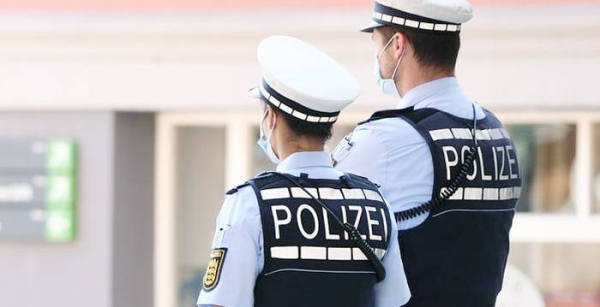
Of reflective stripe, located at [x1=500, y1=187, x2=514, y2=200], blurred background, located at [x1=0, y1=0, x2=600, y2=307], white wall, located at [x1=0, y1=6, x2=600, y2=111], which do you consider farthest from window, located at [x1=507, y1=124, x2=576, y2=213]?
reflective stripe, located at [x1=500, y1=187, x2=514, y2=200]

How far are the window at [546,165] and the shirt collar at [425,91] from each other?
11.7ft

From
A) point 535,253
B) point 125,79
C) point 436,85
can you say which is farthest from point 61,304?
point 436,85

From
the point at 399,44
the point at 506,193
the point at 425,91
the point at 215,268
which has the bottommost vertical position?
the point at 215,268

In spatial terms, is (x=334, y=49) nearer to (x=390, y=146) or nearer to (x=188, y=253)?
(x=188, y=253)

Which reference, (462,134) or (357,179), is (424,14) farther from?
(357,179)

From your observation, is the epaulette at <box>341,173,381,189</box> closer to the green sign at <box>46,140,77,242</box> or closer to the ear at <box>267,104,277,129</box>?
the ear at <box>267,104,277,129</box>

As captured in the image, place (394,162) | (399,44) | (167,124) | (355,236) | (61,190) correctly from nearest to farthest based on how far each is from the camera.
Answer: (355,236), (394,162), (399,44), (61,190), (167,124)

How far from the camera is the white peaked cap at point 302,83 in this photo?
102 inches

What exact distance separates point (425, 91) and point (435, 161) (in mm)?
213

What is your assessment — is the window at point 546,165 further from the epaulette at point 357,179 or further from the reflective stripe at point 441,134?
the epaulette at point 357,179

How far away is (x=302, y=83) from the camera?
264cm

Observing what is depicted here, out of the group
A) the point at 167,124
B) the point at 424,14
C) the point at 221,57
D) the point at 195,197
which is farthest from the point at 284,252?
the point at 195,197

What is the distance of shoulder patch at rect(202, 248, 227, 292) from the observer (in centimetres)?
248

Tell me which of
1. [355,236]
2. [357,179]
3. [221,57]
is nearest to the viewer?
[355,236]
